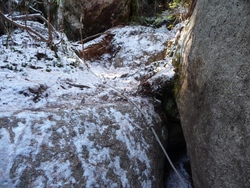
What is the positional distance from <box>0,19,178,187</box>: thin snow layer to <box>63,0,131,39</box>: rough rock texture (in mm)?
6021

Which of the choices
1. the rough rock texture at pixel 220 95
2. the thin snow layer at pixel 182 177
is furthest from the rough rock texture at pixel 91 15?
the rough rock texture at pixel 220 95

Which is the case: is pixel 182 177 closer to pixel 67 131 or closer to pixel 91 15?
pixel 67 131

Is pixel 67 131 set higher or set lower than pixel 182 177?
higher

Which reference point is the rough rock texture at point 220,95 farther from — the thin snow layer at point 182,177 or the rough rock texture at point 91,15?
the rough rock texture at point 91,15

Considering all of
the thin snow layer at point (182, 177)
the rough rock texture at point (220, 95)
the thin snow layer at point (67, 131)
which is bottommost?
the thin snow layer at point (182, 177)

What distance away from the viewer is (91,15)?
968 cm

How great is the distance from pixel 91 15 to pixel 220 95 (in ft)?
29.0

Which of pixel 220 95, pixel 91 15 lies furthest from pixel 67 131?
pixel 91 15

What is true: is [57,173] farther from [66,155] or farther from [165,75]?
[165,75]

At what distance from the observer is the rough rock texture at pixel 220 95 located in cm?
164

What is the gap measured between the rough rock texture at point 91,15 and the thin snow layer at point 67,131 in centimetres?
602

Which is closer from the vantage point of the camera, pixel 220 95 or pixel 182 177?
pixel 220 95

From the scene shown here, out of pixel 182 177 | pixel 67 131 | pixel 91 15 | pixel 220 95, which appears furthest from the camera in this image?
pixel 91 15

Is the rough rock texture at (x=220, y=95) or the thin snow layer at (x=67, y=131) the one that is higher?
the rough rock texture at (x=220, y=95)
